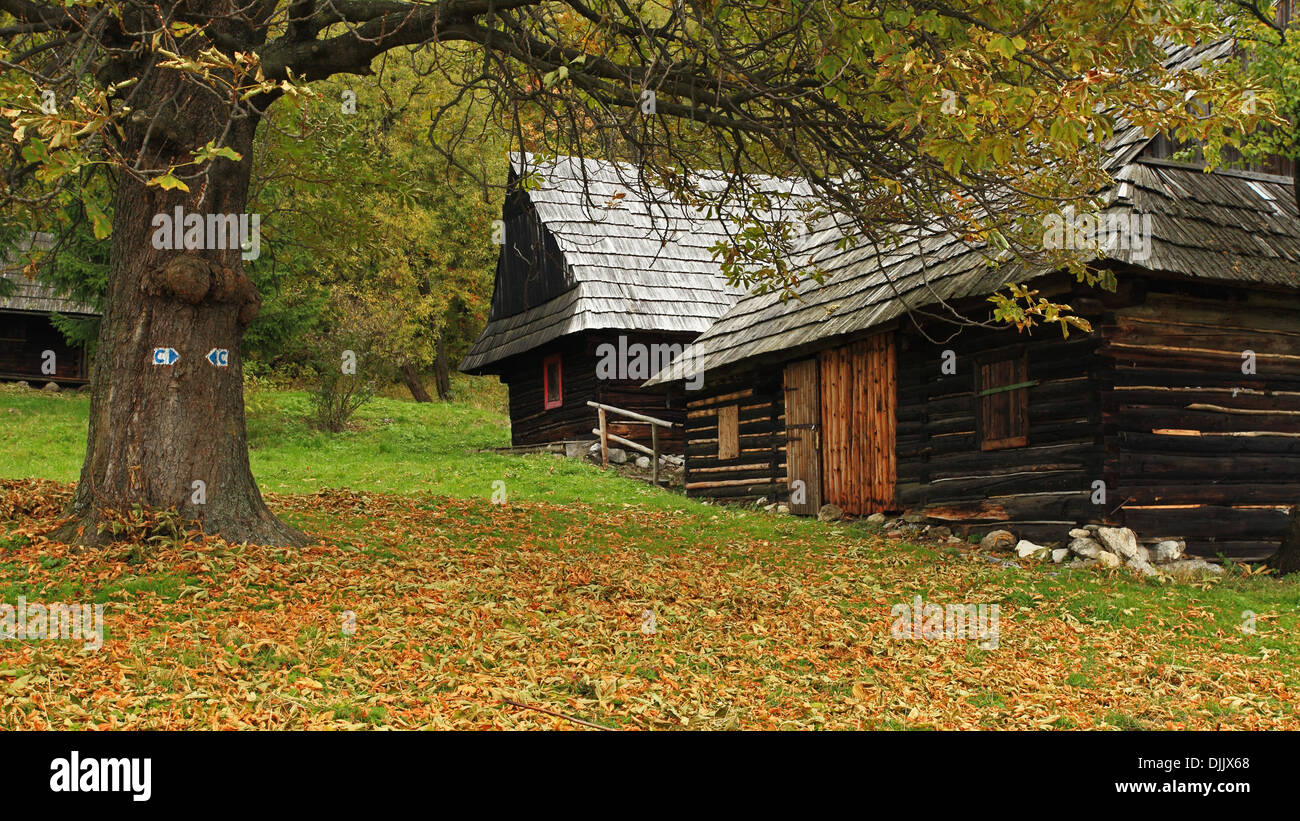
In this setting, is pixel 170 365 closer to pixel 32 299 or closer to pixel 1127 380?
pixel 1127 380

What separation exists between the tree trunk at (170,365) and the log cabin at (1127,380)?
5709 millimetres

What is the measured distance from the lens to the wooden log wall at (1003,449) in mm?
11055

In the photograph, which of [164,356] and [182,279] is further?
[164,356]

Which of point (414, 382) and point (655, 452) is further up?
point (414, 382)

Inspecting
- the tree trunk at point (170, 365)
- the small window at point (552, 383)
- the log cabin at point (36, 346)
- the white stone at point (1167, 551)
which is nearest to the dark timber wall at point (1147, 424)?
the white stone at point (1167, 551)

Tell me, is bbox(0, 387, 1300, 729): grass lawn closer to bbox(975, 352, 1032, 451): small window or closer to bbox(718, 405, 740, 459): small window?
bbox(975, 352, 1032, 451): small window

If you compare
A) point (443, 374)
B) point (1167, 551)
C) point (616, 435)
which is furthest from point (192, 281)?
point (443, 374)

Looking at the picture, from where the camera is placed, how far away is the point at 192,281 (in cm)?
802

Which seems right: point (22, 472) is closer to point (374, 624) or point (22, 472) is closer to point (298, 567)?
point (298, 567)

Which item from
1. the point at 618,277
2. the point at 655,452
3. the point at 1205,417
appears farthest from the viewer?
the point at 618,277

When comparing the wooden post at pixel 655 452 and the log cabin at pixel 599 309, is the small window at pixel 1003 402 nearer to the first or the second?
the wooden post at pixel 655 452

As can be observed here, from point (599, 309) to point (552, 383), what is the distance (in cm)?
313

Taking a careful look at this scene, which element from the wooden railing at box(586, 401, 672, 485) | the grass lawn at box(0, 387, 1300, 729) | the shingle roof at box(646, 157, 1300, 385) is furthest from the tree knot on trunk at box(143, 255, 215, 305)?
the wooden railing at box(586, 401, 672, 485)
